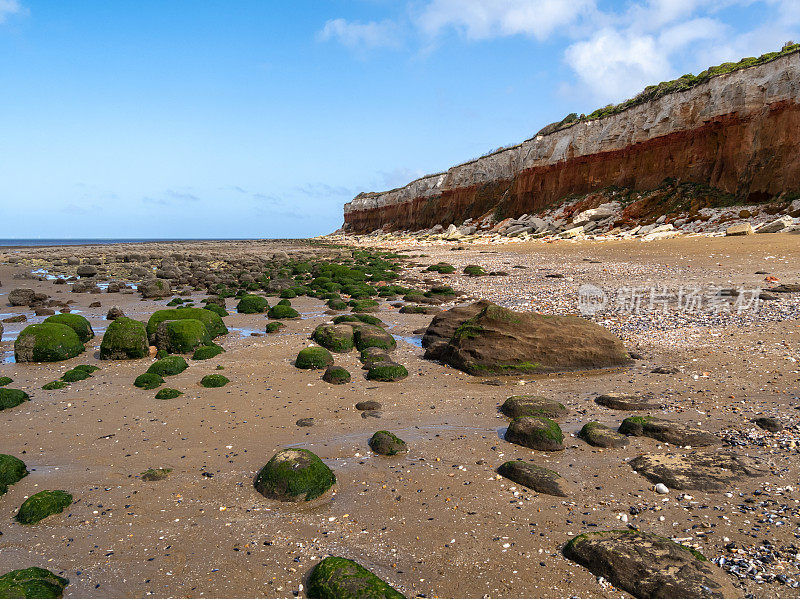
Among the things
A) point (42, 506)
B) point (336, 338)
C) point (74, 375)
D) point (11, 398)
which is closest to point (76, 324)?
point (74, 375)

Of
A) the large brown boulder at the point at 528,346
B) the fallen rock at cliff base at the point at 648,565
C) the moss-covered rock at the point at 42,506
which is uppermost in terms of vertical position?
the large brown boulder at the point at 528,346

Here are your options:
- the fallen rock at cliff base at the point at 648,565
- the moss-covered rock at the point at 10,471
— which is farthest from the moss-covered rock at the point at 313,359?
the fallen rock at cliff base at the point at 648,565

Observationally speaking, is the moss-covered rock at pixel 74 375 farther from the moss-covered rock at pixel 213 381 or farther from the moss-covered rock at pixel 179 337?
the moss-covered rock at pixel 213 381

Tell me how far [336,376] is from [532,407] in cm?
399

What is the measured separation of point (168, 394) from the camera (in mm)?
9062

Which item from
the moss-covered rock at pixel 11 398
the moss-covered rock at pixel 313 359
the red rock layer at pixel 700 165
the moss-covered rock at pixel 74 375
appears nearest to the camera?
the moss-covered rock at pixel 11 398

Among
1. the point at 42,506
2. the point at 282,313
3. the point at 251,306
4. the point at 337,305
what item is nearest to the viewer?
the point at 42,506

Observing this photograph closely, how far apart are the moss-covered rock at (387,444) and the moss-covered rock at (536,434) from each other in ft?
5.15

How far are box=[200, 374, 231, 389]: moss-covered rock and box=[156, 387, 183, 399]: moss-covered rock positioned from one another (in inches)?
22.2

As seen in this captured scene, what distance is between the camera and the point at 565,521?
5.04 metres

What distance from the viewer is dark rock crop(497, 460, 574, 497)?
559 cm

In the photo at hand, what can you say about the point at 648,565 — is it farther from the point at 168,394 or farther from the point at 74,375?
the point at 74,375

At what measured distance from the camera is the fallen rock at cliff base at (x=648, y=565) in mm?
3953

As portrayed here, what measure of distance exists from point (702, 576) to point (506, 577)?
1.62m
